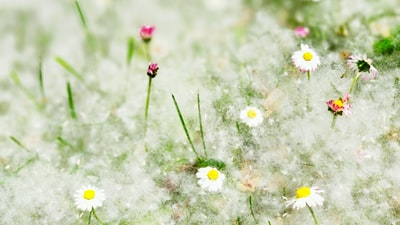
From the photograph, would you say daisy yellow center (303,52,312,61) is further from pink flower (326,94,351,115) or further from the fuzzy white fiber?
pink flower (326,94,351,115)

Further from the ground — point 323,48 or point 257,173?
point 323,48

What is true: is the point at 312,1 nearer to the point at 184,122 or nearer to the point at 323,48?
the point at 323,48

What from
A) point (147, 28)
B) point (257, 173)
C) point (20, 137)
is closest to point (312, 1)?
point (147, 28)

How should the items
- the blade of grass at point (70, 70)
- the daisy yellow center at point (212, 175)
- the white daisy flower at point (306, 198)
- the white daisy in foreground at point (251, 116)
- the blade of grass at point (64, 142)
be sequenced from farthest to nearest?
1. the blade of grass at point (70, 70)
2. the blade of grass at point (64, 142)
3. the white daisy in foreground at point (251, 116)
4. the daisy yellow center at point (212, 175)
5. the white daisy flower at point (306, 198)

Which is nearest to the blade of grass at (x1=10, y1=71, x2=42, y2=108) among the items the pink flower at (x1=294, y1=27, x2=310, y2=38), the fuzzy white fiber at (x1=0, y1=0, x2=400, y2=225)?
the fuzzy white fiber at (x1=0, y1=0, x2=400, y2=225)

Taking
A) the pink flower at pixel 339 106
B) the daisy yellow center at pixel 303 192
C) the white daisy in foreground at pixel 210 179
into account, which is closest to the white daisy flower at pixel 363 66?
the pink flower at pixel 339 106

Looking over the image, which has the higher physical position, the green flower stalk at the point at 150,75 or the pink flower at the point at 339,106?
the green flower stalk at the point at 150,75

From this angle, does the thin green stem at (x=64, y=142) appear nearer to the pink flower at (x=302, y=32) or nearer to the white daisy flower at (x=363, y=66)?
the pink flower at (x=302, y=32)

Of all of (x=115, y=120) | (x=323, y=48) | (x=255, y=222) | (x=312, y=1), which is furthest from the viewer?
(x=312, y=1)
